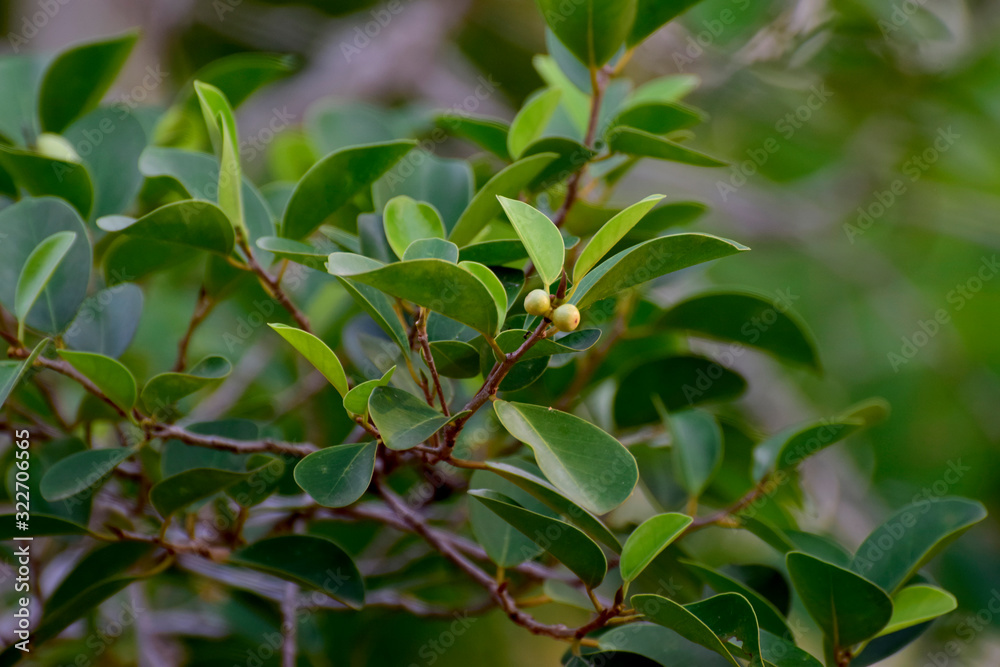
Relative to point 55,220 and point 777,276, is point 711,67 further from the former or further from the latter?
point 55,220

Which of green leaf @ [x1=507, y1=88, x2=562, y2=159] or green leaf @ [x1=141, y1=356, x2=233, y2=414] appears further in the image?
green leaf @ [x1=507, y1=88, x2=562, y2=159]

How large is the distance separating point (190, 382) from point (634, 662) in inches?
15.8

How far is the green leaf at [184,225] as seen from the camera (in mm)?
549

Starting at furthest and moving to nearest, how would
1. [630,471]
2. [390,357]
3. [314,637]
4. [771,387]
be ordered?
[771,387], [314,637], [390,357], [630,471]

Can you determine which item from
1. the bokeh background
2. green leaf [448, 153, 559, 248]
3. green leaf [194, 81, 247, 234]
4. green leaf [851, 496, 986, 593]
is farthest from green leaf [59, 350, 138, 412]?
the bokeh background

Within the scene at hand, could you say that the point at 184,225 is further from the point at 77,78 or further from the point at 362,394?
the point at 77,78

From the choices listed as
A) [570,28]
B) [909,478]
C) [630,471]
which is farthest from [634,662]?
[909,478]

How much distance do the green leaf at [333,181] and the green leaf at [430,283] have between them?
0.17 meters

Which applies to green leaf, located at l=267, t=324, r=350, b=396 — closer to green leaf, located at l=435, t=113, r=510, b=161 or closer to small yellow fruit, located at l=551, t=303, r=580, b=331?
small yellow fruit, located at l=551, t=303, r=580, b=331

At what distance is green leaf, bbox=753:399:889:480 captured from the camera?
0.65m

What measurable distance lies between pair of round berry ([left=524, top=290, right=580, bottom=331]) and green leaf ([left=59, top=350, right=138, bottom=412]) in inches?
12.0

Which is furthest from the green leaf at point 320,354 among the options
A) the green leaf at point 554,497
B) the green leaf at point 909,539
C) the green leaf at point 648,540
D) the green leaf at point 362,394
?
the green leaf at point 909,539

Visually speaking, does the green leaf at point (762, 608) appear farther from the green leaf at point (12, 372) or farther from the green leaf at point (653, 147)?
the green leaf at point (12, 372)

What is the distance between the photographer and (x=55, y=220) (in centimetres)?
64
